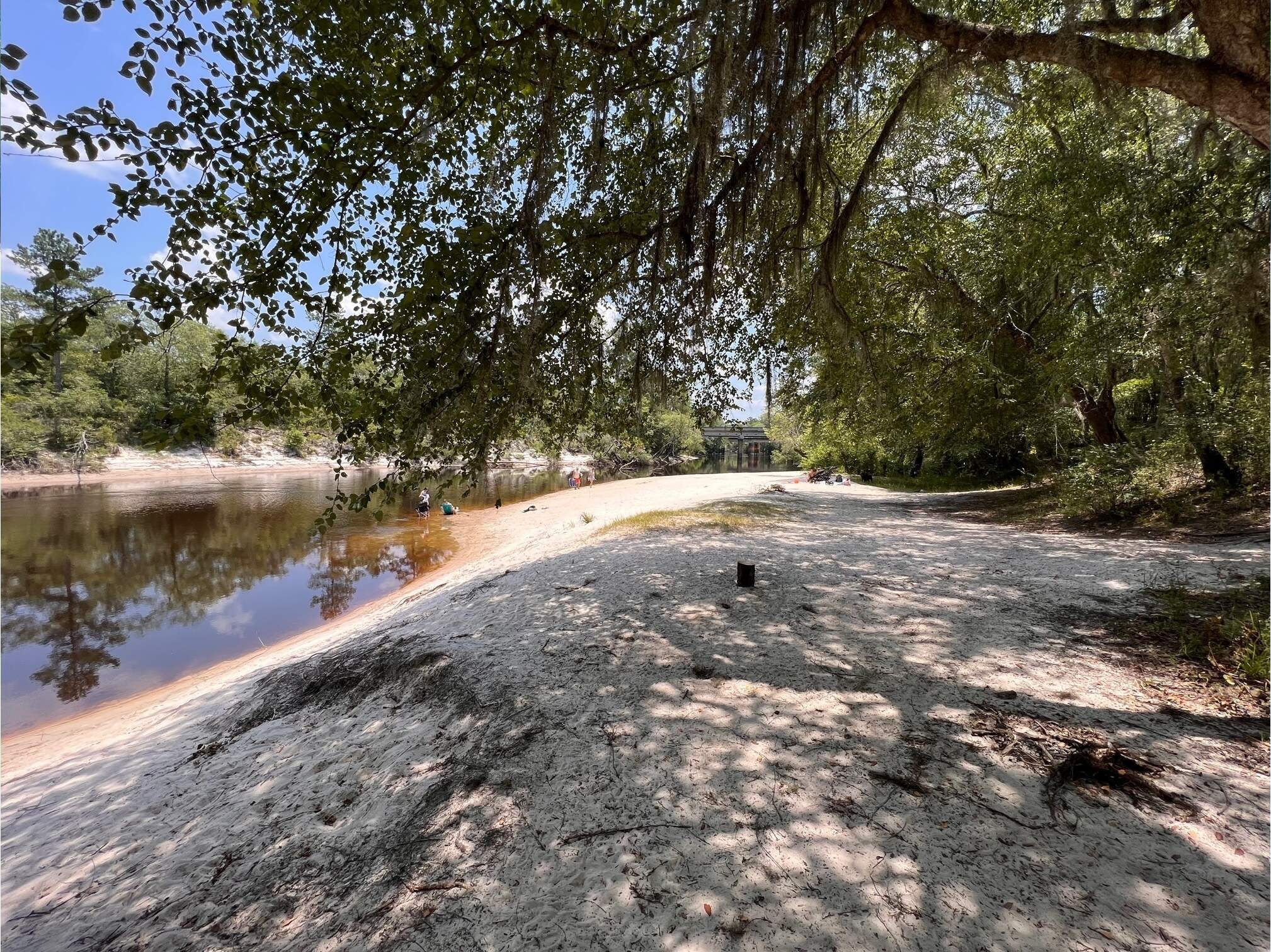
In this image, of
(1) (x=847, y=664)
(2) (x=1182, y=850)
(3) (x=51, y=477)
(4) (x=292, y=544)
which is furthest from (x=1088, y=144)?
(3) (x=51, y=477)

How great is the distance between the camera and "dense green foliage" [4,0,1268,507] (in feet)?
10.5

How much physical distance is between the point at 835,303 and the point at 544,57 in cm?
353

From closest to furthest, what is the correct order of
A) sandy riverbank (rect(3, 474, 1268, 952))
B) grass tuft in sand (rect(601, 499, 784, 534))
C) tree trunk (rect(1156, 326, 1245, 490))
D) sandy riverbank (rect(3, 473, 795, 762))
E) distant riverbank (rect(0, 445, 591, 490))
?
1. sandy riverbank (rect(3, 474, 1268, 952))
2. sandy riverbank (rect(3, 473, 795, 762))
3. tree trunk (rect(1156, 326, 1245, 490))
4. grass tuft in sand (rect(601, 499, 784, 534))
5. distant riverbank (rect(0, 445, 591, 490))

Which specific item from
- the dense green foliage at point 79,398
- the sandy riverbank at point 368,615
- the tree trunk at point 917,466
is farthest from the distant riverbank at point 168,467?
the tree trunk at point 917,466

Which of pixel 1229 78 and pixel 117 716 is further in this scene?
pixel 117 716

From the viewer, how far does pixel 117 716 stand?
678 cm

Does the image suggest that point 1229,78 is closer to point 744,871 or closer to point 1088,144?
point 744,871

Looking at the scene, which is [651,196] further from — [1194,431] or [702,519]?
[1194,431]

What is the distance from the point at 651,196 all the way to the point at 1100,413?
498 inches

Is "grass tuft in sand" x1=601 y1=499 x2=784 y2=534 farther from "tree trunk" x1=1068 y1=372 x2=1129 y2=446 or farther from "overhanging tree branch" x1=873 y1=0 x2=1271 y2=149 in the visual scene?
"overhanging tree branch" x1=873 y1=0 x2=1271 y2=149

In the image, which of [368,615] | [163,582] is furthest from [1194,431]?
[163,582]

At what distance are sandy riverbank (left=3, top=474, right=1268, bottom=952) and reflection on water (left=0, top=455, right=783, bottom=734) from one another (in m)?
1.78

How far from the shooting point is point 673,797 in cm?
263

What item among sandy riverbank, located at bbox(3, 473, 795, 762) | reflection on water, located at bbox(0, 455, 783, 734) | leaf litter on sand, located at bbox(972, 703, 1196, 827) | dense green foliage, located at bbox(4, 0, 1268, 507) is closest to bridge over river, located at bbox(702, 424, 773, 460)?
sandy riverbank, located at bbox(3, 473, 795, 762)
